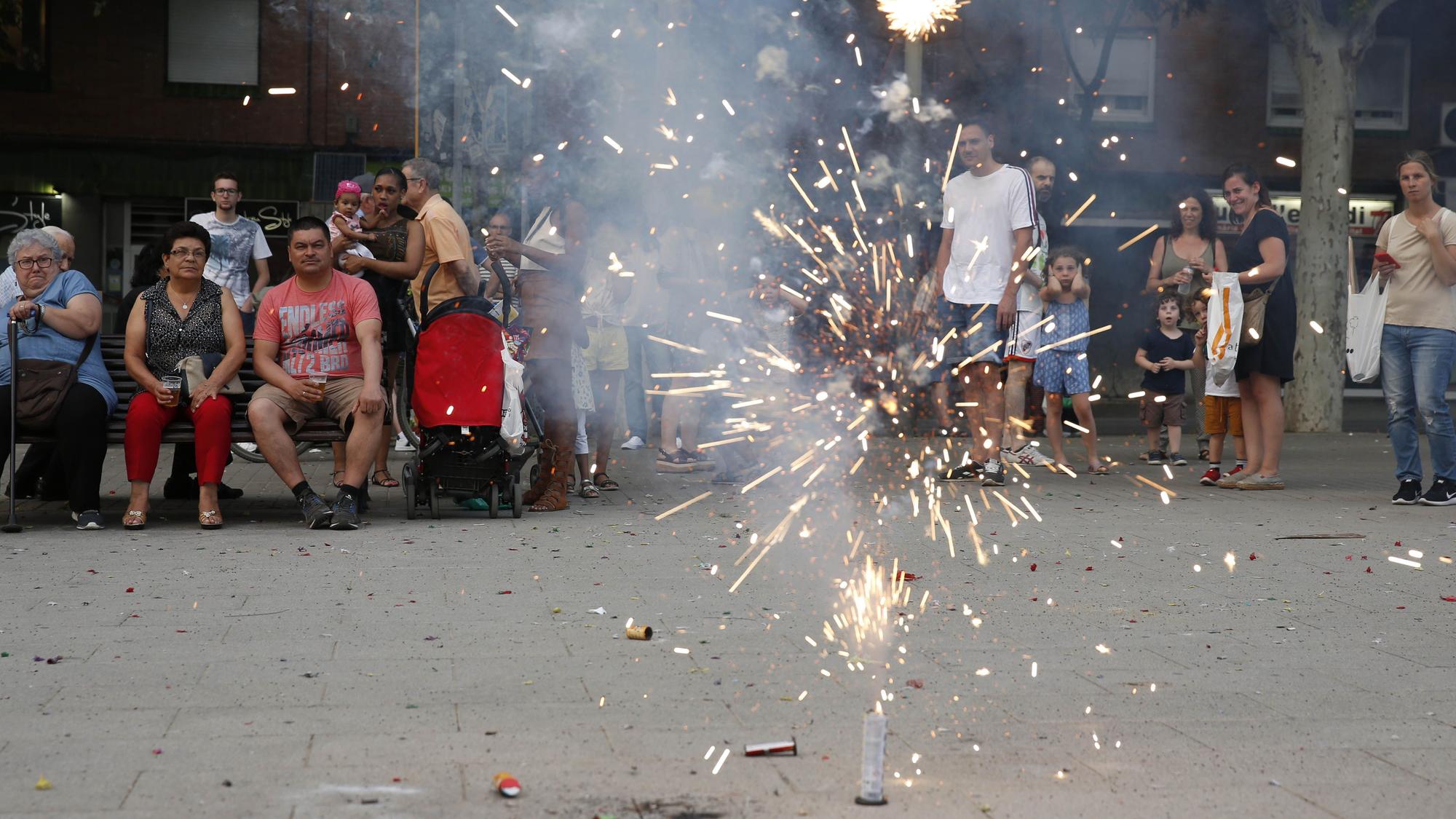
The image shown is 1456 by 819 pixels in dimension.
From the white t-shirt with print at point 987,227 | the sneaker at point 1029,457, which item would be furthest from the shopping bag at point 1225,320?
the sneaker at point 1029,457

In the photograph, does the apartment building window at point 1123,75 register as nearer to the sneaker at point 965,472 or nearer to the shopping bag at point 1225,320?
the shopping bag at point 1225,320

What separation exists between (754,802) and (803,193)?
743cm

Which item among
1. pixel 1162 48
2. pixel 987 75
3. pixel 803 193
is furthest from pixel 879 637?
pixel 1162 48

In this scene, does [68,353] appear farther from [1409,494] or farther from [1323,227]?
[1323,227]

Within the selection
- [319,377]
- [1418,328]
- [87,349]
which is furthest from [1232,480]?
[87,349]

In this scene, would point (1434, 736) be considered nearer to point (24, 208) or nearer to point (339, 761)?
point (339, 761)

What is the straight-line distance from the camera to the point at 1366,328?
376 inches

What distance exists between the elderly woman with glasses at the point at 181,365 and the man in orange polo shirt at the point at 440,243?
1.10 meters

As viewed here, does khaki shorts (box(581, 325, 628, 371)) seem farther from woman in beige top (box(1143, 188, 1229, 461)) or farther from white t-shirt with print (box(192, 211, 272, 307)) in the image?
woman in beige top (box(1143, 188, 1229, 461))

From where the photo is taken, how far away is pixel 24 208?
21.0 metres

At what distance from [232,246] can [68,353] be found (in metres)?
2.56

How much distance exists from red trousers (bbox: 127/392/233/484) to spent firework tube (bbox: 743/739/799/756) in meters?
4.71

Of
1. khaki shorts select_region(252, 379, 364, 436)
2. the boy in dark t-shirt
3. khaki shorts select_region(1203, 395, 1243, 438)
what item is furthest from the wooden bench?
the boy in dark t-shirt

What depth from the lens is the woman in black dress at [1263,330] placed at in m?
9.41
